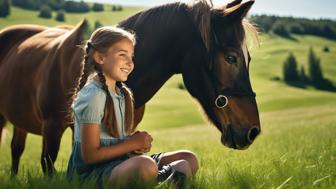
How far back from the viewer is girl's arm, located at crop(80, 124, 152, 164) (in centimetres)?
315

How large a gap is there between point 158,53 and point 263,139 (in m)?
8.31

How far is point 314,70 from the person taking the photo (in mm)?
109688

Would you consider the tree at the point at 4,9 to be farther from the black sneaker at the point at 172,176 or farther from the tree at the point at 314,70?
the black sneaker at the point at 172,176

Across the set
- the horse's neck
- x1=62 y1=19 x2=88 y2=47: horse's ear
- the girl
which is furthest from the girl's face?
x1=62 y1=19 x2=88 y2=47: horse's ear

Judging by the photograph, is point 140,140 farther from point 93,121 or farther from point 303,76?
point 303,76

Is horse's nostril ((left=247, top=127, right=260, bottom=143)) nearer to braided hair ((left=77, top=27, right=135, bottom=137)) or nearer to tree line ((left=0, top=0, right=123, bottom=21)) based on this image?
braided hair ((left=77, top=27, right=135, bottom=137))

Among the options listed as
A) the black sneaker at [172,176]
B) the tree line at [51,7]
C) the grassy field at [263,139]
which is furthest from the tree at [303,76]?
the black sneaker at [172,176]

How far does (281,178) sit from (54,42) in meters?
3.49

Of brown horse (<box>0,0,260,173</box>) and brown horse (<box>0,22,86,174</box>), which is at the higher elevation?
brown horse (<box>0,0,260,173</box>)

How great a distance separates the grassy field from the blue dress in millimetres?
157

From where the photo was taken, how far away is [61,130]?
5.11 metres

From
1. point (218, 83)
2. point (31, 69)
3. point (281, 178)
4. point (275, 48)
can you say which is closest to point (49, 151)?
point (31, 69)

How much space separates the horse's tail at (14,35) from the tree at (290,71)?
103 metres

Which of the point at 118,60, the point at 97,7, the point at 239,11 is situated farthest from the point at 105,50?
the point at 97,7
